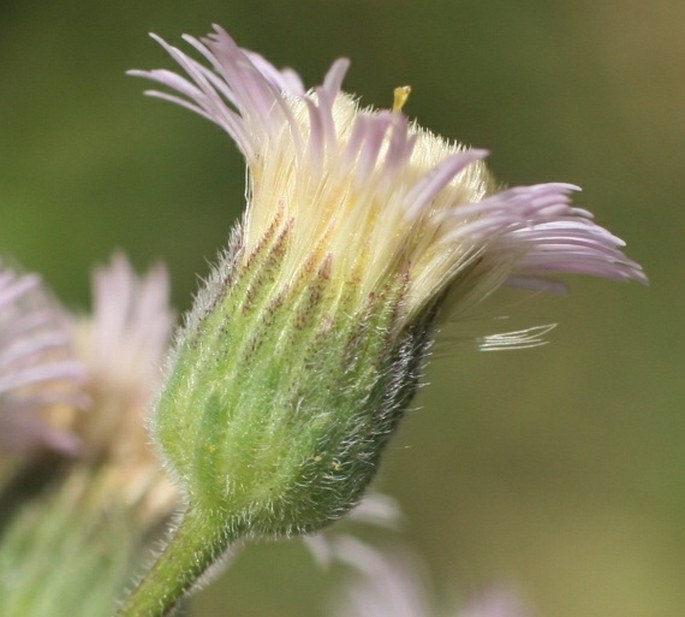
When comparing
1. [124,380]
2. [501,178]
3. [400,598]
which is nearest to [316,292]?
[124,380]

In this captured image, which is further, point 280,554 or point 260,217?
point 280,554

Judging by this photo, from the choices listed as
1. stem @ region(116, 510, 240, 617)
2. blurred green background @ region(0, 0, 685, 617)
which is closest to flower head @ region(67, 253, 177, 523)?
stem @ region(116, 510, 240, 617)

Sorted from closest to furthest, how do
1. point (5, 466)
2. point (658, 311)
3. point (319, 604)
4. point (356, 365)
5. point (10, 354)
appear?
point (356, 365) → point (10, 354) → point (5, 466) → point (319, 604) → point (658, 311)

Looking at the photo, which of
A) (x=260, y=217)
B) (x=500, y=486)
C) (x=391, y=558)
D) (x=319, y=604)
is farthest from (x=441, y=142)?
(x=500, y=486)

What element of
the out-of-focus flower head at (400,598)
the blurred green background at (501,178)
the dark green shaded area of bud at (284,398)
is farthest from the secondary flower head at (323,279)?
the blurred green background at (501,178)

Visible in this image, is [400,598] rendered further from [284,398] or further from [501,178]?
[501,178]

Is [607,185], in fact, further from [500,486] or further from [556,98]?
[500,486]

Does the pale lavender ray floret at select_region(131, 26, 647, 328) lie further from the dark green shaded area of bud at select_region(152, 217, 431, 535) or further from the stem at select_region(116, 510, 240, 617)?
the stem at select_region(116, 510, 240, 617)
